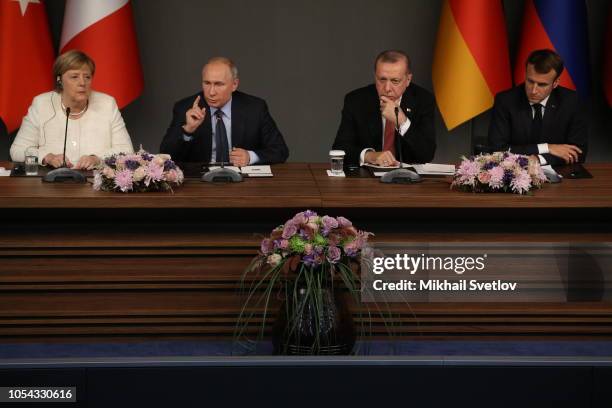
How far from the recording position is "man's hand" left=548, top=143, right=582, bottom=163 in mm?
4750

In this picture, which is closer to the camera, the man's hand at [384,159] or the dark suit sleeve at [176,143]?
the man's hand at [384,159]

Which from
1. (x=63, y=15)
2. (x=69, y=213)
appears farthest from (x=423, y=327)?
(x=63, y=15)

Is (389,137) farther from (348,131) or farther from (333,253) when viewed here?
(333,253)

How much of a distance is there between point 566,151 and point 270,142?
4.57 ft

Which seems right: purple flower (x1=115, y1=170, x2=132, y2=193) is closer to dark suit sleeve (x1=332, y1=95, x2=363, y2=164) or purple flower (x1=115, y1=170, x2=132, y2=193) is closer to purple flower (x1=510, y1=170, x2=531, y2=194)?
dark suit sleeve (x1=332, y1=95, x2=363, y2=164)

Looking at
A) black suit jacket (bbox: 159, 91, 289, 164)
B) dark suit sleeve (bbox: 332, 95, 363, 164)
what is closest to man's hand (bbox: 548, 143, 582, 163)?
dark suit sleeve (bbox: 332, 95, 363, 164)

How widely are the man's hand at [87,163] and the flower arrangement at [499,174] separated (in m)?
1.57

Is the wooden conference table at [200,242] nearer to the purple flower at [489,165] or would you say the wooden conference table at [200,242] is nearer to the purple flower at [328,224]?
the purple flower at [489,165]

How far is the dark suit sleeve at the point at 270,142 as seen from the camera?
4.81 meters

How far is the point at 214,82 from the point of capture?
4734 millimetres

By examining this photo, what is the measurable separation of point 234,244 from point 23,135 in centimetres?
154

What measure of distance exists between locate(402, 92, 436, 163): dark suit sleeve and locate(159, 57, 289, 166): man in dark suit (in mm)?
581

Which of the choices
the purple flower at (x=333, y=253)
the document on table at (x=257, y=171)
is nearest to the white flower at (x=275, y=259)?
the purple flower at (x=333, y=253)
